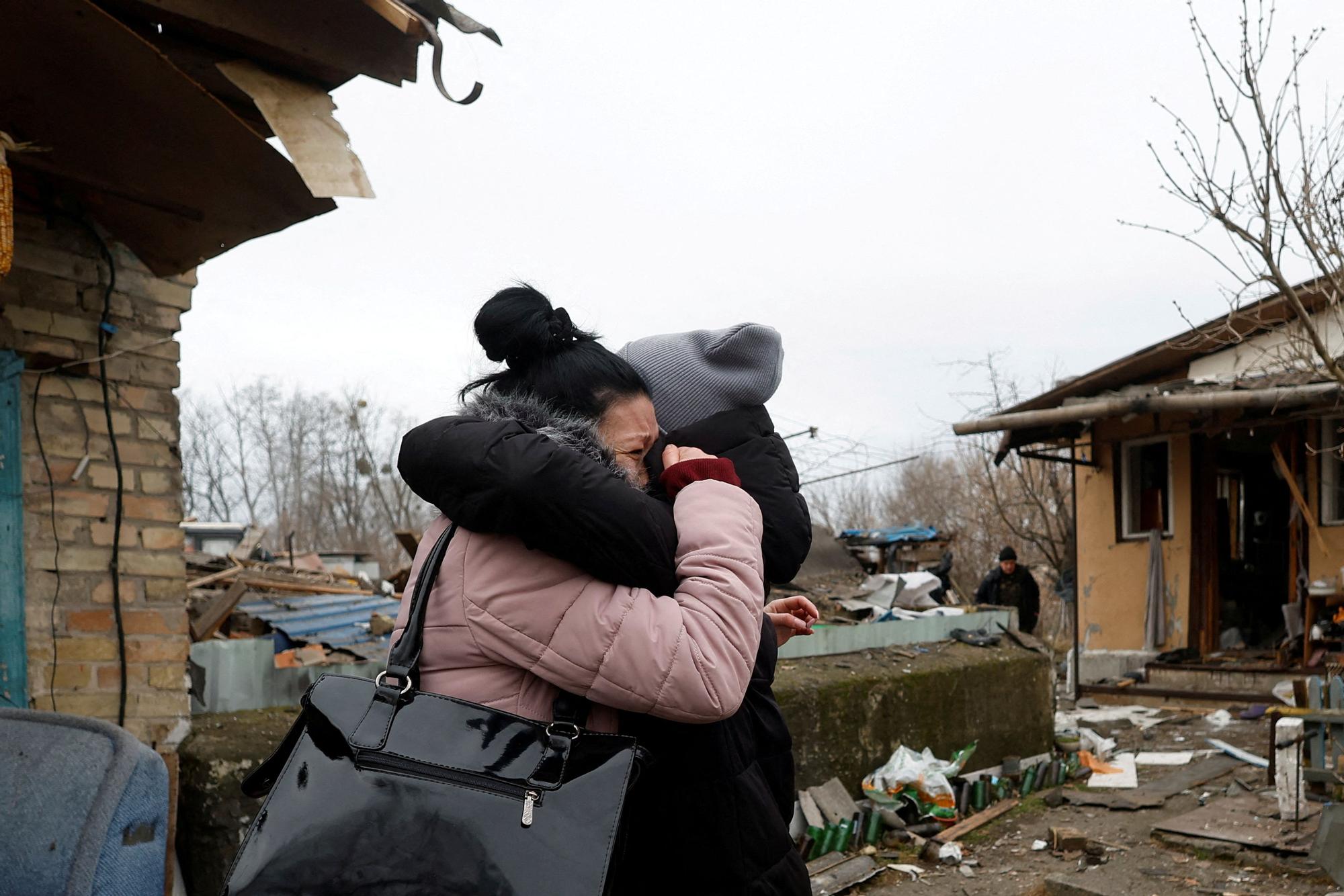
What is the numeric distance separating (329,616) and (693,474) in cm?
545

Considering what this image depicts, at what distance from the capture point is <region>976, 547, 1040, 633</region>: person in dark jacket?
505 inches

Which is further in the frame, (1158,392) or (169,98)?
(1158,392)

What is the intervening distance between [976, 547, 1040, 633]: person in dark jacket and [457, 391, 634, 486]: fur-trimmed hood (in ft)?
39.3

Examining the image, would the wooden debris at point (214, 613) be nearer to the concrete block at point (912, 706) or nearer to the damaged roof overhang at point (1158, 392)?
the concrete block at point (912, 706)

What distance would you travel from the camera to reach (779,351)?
6.44ft

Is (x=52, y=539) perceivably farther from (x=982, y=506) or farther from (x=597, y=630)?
(x=982, y=506)

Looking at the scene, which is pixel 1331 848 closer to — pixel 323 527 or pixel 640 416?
pixel 640 416

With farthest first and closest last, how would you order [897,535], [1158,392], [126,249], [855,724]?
[897,535], [1158,392], [855,724], [126,249]

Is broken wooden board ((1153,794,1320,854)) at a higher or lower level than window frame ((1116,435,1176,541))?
lower

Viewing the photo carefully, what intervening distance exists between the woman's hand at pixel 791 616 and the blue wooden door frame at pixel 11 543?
3.00 metres

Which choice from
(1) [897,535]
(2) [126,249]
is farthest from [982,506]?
(2) [126,249]

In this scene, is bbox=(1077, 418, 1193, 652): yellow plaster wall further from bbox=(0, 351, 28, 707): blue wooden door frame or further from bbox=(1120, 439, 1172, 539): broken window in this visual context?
bbox=(0, 351, 28, 707): blue wooden door frame

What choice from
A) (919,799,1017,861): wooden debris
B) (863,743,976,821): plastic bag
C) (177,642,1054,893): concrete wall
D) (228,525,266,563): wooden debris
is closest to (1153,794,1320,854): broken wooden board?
(919,799,1017,861): wooden debris

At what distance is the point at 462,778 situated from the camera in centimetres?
136
